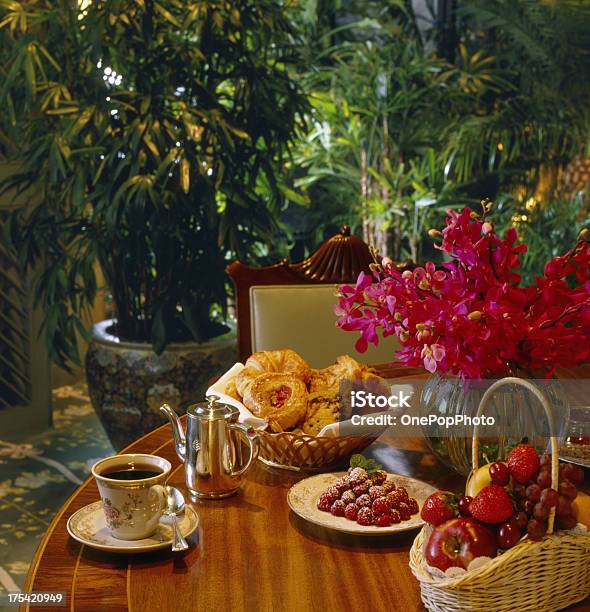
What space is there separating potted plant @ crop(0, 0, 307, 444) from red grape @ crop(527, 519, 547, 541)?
2.16 m

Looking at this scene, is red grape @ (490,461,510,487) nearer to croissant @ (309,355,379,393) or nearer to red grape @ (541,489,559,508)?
red grape @ (541,489,559,508)

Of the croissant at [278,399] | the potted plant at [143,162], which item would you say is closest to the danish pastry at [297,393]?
the croissant at [278,399]

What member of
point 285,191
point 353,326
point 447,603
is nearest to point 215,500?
point 353,326

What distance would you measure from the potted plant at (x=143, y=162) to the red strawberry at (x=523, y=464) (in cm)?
210

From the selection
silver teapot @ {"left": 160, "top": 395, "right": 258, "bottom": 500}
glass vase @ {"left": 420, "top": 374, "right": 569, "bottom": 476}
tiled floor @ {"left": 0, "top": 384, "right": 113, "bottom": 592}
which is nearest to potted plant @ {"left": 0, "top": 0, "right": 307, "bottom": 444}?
tiled floor @ {"left": 0, "top": 384, "right": 113, "bottom": 592}

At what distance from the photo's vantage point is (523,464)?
93 cm

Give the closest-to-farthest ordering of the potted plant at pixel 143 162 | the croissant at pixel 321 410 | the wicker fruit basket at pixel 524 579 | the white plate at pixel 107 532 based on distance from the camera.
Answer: the wicker fruit basket at pixel 524 579
the white plate at pixel 107 532
the croissant at pixel 321 410
the potted plant at pixel 143 162

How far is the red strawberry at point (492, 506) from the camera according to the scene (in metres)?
0.89

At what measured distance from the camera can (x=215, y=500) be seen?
121cm

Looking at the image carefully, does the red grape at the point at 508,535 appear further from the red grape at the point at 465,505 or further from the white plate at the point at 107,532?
the white plate at the point at 107,532

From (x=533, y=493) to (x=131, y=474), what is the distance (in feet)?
1.65

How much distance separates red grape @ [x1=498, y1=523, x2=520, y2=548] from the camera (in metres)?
0.88

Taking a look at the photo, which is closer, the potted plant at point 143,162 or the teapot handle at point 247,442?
the teapot handle at point 247,442

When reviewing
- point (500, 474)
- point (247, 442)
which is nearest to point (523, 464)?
point (500, 474)
